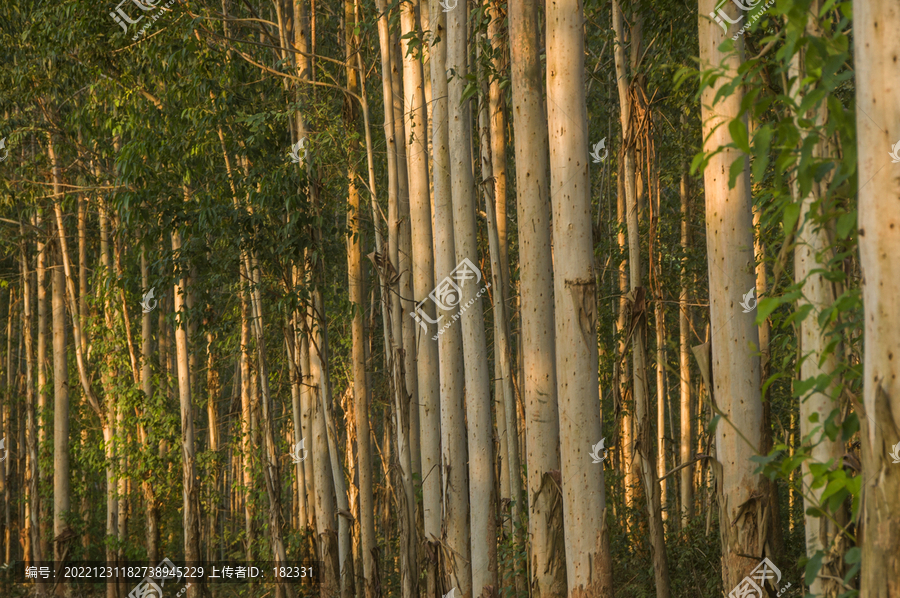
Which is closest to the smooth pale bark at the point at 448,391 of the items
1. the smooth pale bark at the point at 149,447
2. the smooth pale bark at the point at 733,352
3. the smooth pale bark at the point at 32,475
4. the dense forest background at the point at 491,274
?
the dense forest background at the point at 491,274

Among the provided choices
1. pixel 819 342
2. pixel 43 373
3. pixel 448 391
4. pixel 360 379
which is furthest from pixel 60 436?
pixel 819 342

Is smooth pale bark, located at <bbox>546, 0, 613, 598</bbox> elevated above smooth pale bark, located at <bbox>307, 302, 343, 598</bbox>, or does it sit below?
above

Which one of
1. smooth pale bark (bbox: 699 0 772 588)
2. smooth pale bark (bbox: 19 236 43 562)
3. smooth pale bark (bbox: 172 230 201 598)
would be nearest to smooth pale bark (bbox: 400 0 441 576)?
smooth pale bark (bbox: 699 0 772 588)

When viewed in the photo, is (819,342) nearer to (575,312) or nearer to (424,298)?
(575,312)

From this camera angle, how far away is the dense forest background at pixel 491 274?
7.77 feet

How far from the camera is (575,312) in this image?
14.3 feet

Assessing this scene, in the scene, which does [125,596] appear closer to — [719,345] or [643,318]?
[643,318]

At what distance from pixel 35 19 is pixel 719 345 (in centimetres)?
1015

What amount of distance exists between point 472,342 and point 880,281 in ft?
13.6

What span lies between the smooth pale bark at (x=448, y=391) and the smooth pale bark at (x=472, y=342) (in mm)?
276

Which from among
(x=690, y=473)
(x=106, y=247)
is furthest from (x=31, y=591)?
(x=690, y=473)

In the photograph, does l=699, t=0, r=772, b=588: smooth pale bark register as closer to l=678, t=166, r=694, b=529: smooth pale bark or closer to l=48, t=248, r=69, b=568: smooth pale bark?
l=678, t=166, r=694, b=529: smooth pale bark

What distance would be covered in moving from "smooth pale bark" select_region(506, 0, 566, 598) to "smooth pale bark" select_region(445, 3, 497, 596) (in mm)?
1043

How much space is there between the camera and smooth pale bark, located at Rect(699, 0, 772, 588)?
4.16m
